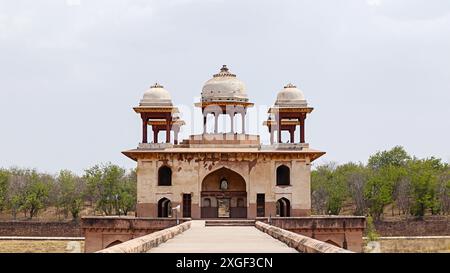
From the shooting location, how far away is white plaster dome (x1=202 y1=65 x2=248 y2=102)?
3425cm

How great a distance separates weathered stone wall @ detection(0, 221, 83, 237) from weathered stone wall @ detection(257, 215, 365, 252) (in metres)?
25.1

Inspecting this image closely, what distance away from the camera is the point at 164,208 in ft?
113

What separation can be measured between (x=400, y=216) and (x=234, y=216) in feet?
91.1

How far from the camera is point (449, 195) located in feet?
185

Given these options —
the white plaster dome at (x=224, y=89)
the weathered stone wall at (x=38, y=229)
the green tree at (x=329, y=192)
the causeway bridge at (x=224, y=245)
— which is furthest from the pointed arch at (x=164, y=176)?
the green tree at (x=329, y=192)

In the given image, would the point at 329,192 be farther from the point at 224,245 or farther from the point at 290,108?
the point at 224,245

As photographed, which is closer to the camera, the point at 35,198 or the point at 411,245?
the point at 411,245

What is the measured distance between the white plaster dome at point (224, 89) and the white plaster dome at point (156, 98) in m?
1.68

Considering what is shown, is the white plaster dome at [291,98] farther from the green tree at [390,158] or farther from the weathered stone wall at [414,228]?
the green tree at [390,158]

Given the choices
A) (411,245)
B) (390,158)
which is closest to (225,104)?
(411,245)

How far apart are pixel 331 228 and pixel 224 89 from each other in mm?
8671

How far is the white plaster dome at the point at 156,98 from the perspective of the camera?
112 ft
